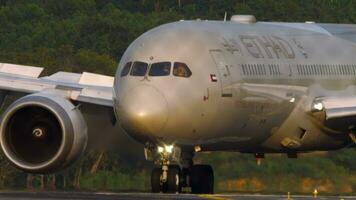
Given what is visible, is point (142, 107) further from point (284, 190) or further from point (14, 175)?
point (14, 175)

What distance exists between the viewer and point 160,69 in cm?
3919

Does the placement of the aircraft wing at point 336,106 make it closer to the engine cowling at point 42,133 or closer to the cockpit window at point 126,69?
the cockpit window at point 126,69

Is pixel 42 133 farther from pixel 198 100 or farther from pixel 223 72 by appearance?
pixel 223 72

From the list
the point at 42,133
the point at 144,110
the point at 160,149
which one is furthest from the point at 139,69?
the point at 42,133

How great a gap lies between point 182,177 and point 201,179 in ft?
5.37

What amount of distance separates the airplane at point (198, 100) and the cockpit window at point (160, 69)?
1.5 inches

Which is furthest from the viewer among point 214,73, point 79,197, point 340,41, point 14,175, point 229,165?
point 14,175

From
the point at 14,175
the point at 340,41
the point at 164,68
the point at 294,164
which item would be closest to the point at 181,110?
the point at 164,68

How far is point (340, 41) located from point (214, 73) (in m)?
7.75

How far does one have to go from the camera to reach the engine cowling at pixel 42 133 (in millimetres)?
40562

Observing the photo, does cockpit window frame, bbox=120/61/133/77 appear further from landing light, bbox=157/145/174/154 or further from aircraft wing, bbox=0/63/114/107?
aircraft wing, bbox=0/63/114/107

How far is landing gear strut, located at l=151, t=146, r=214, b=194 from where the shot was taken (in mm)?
40062

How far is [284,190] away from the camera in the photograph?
51062 mm

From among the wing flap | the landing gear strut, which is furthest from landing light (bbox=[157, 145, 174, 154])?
the wing flap
